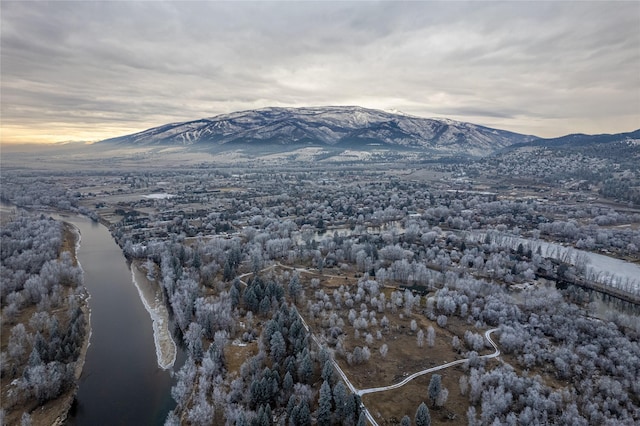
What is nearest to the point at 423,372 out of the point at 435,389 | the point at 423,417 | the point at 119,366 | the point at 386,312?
the point at 435,389

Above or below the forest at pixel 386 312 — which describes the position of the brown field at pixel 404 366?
below

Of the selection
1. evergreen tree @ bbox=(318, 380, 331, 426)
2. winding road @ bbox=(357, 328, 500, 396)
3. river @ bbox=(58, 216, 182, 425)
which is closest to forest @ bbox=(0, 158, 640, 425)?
evergreen tree @ bbox=(318, 380, 331, 426)

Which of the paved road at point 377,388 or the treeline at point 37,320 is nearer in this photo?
the paved road at point 377,388

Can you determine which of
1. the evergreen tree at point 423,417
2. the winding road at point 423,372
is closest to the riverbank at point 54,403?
the winding road at point 423,372

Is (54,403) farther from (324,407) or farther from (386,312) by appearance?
(386,312)

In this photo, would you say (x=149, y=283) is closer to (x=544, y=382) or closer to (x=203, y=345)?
(x=203, y=345)

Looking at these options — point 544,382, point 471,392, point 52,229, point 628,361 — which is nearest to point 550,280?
→ point 628,361

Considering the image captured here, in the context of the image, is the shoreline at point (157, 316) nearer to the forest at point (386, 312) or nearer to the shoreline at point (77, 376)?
the forest at point (386, 312)
